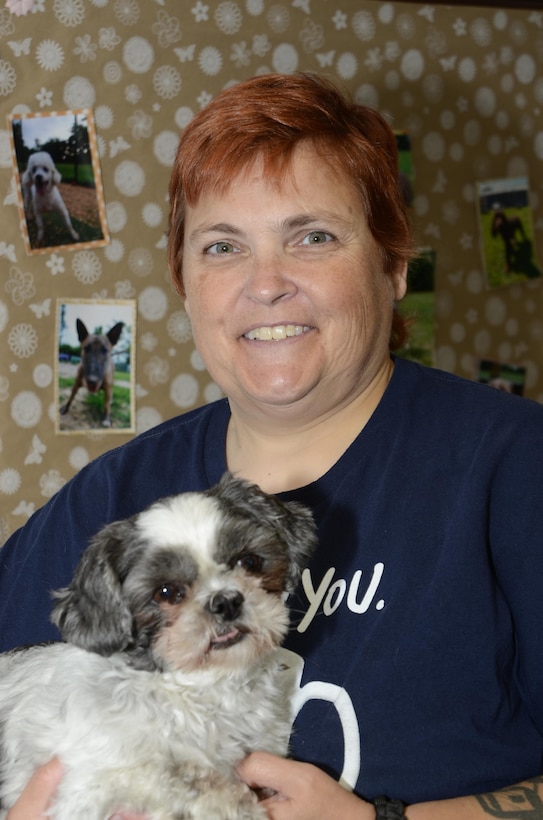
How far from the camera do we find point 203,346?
1825 millimetres

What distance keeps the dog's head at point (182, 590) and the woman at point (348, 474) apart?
0.63ft

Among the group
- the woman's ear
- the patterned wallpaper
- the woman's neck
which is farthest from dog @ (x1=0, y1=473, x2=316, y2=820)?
the patterned wallpaper

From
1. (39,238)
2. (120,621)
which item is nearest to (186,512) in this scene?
(120,621)

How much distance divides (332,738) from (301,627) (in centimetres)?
19

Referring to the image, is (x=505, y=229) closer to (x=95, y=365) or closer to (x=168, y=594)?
(x=95, y=365)

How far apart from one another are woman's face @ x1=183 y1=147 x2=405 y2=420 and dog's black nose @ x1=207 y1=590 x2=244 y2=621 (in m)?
0.48

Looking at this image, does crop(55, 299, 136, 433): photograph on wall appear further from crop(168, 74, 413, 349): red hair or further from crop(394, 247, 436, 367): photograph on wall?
crop(168, 74, 413, 349): red hair

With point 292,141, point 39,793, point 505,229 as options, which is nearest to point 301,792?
point 39,793

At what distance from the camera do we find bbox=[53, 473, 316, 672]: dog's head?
1320 mm

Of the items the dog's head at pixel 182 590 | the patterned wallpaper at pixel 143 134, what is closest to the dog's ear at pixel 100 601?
the dog's head at pixel 182 590

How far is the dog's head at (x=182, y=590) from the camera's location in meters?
1.32

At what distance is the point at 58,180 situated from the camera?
10.9 ft

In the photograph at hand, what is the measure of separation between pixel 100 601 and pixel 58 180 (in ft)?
7.66

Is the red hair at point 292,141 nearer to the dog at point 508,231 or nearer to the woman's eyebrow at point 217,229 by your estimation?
the woman's eyebrow at point 217,229
